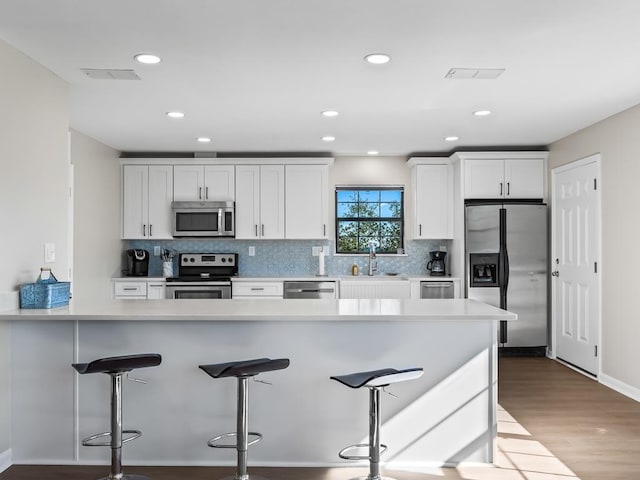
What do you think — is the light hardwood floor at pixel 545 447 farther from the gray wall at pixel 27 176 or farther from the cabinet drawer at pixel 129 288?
the cabinet drawer at pixel 129 288

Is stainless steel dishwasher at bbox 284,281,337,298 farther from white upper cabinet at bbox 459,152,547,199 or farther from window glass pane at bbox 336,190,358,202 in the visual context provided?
white upper cabinet at bbox 459,152,547,199

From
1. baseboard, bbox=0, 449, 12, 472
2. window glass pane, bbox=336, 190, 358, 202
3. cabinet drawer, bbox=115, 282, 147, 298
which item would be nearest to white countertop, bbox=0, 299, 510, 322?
baseboard, bbox=0, 449, 12, 472

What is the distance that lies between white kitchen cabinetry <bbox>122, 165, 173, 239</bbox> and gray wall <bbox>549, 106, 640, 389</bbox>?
4.53 metres

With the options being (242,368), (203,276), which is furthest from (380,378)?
(203,276)

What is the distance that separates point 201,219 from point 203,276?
66cm

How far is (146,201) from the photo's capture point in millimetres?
6641

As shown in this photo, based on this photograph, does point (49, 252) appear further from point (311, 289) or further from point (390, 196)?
point (390, 196)

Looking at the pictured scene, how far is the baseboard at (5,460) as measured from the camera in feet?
10.3

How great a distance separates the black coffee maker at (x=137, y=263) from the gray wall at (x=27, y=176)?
2.87 m

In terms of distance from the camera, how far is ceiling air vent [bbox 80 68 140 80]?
3596 millimetres

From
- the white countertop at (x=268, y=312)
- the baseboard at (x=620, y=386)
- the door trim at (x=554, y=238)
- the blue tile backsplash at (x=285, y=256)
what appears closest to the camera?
the white countertop at (x=268, y=312)

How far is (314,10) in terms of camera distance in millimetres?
2695

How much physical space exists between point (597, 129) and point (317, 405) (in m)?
3.72

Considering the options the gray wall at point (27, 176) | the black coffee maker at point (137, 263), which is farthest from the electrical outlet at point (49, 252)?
the black coffee maker at point (137, 263)
